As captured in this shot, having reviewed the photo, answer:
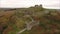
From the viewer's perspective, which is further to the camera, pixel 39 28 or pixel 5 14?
pixel 5 14

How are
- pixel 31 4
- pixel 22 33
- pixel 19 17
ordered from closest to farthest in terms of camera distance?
pixel 22 33 < pixel 19 17 < pixel 31 4

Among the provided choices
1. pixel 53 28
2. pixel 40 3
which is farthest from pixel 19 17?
pixel 40 3

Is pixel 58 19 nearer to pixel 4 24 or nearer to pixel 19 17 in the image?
pixel 19 17

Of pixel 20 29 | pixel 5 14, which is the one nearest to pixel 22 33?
pixel 20 29

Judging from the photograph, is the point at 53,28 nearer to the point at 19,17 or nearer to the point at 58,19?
the point at 58,19

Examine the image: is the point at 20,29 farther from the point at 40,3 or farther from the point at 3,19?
the point at 40,3

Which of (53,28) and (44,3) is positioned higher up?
(44,3)

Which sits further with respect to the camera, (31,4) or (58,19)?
(31,4)

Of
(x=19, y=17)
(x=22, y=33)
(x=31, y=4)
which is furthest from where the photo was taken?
(x=31, y=4)

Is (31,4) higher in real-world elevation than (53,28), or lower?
higher
